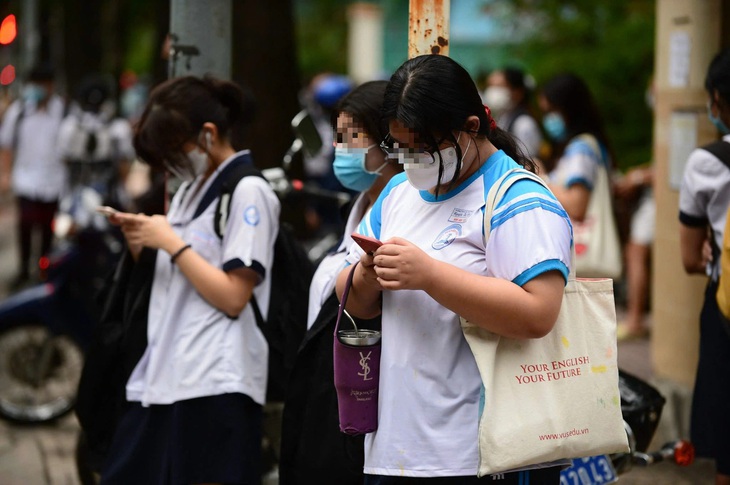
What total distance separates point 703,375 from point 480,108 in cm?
203

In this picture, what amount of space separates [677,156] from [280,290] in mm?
3053

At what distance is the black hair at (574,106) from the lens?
6496 millimetres

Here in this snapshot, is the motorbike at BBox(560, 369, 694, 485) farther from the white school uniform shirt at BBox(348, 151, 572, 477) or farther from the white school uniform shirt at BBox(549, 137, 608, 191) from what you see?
the white school uniform shirt at BBox(549, 137, 608, 191)

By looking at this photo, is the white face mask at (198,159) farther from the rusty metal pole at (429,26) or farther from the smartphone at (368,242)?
the smartphone at (368,242)

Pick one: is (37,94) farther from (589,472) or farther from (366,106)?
(589,472)

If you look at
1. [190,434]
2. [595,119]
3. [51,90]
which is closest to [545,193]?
Answer: [190,434]

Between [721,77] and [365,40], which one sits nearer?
[721,77]

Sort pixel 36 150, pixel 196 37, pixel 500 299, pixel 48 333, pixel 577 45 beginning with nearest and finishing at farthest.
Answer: pixel 500 299, pixel 196 37, pixel 48 333, pixel 36 150, pixel 577 45

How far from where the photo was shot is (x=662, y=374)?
259 inches

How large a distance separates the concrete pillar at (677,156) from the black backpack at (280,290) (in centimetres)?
284

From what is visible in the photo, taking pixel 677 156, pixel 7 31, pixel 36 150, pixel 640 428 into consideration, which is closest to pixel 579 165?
pixel 677 156

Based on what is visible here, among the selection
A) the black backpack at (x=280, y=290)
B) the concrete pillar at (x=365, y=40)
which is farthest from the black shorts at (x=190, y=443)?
the concrete pillar at (x=365, y=40)

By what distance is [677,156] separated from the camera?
6301 millimetres

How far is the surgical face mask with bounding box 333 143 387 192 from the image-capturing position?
3.69m
